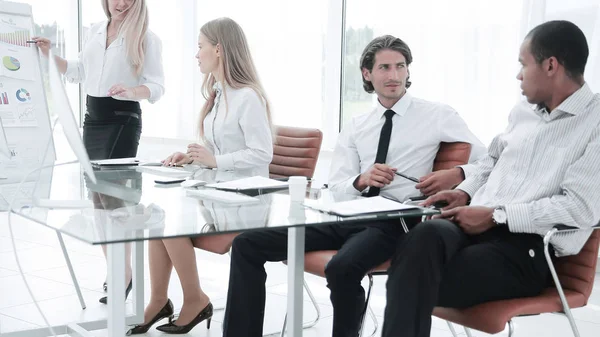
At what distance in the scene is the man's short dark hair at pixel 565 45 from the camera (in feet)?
7.73

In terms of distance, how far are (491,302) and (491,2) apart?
8.76ft

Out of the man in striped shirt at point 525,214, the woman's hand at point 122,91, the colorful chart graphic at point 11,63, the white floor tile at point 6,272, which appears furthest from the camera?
the white floor tile at point 6,272

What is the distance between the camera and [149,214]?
6.69 ft

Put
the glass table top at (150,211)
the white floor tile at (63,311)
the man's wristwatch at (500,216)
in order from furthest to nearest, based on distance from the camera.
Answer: the white floor tile at (63,311) → the man's wristwatch at (500,216) → the glass table top at (150,211)

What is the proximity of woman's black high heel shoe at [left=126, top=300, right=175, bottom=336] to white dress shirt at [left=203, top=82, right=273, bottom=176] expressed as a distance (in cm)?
66

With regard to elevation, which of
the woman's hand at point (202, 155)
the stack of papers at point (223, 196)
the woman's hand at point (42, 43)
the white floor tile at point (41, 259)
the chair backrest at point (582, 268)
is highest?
the woman's hand at point (42, 43)

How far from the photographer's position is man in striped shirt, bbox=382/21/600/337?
2.16 metres

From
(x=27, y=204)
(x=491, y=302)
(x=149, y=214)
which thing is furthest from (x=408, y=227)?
(x=27, y=204)

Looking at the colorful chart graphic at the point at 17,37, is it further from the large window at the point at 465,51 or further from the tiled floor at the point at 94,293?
the large window at the point at 465,51

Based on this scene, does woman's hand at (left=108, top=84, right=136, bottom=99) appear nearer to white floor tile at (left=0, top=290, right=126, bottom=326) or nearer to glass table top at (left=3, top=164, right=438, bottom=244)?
glass table top at (left=3, top=164, right=438, bottom=244)

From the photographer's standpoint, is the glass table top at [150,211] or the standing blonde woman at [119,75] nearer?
the glass table top at [150,211]

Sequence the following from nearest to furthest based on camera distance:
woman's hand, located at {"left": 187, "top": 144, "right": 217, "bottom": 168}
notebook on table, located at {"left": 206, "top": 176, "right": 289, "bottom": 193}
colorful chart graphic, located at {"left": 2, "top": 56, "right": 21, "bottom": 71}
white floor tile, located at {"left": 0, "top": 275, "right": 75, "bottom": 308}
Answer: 1. notebook on table, located at {"left": 206, "top": 176, "right": 289, "bottom": 193}
2. colorful chart graphic, located at {"left": 2, "top": 56, "right": 21, "bottom": 71}
3. woman's hand, located at {"left": 187, "top": 144, "right": 217, "bottom": 168}
4. white floor tile, located at {"left": 0, "top": 275, "right": 75, "bottom": 308}

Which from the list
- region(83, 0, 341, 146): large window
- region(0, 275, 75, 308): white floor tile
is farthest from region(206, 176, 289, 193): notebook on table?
region(83, 0, 341, 146): large window

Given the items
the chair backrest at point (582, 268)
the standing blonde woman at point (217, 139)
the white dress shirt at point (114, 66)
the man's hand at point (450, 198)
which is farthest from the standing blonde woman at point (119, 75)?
the chair backrest at point (582, 268)
